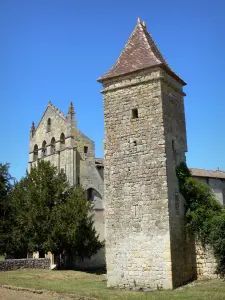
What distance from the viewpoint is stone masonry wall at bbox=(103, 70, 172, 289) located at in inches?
579

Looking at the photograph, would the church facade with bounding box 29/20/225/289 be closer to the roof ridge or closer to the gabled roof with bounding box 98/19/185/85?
the gabled roof with bounding box 98/19/185/85

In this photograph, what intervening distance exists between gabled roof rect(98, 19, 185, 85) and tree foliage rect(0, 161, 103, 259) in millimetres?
10926

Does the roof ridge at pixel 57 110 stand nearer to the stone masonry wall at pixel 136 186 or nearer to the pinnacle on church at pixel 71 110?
the pinnacle on church at pixel 71 110

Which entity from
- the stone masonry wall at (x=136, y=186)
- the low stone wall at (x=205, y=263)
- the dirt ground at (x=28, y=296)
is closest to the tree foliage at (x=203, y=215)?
the low stone wall at (x=205, y=263)

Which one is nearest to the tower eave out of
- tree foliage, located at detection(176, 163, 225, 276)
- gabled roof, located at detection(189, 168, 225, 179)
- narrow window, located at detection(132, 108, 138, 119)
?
narrow window, located at detection(132, 108, 138, 119)

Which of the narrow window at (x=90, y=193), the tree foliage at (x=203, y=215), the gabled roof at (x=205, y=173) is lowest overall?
the tree foliage at (x=203, y=215)

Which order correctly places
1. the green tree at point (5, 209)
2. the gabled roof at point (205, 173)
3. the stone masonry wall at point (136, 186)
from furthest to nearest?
the gabled roof at point (205, 173) → the green tree at point (5, 209) → the stone masonry wall at point (136, 186)

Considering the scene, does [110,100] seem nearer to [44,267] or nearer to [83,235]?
[83,235]

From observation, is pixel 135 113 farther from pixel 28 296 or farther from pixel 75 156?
pixel 75 156

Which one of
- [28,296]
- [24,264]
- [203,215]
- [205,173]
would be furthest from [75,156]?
[28,296]

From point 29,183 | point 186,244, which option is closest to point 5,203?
point 29,183

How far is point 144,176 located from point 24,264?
12.9 m

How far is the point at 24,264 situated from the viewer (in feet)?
78.6

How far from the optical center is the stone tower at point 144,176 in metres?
14.7
